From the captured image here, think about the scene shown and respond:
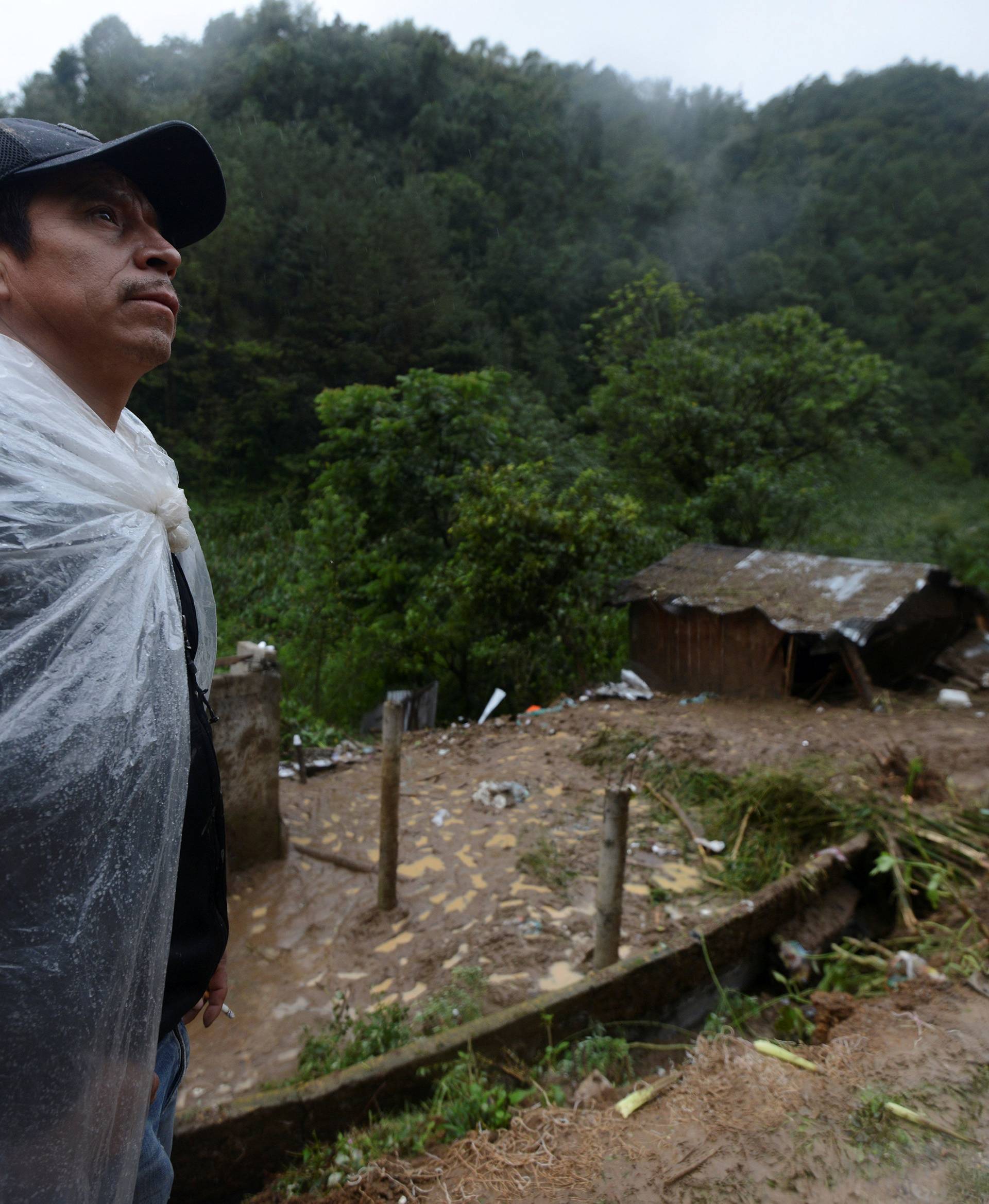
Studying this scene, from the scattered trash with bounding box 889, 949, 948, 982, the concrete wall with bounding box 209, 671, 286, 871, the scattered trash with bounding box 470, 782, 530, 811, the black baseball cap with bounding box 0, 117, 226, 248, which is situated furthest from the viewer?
the scattered trash with bounding box 470, 782, 530, 811

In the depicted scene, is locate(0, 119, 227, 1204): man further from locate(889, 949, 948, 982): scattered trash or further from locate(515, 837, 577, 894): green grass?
locate(889, 949, 948, 982): scattered trash

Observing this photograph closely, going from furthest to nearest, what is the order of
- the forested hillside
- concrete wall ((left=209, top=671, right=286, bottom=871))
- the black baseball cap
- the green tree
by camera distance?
the green tree → the forested hillside → concrete wall ((left=209, top=671, right=286, bottom=871)) → the black baseball cap

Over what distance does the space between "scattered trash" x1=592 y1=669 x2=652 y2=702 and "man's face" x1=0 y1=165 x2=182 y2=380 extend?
7.67 m

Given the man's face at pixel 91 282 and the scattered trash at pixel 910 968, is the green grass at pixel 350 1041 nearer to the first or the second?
the scattered trash at pixel 910 968

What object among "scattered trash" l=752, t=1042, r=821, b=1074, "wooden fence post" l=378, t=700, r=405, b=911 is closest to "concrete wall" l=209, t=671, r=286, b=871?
"wooden fence post" l=378, t=700, r=405, b=911

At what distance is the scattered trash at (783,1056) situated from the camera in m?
2.65

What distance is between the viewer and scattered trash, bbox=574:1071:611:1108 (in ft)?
8.69

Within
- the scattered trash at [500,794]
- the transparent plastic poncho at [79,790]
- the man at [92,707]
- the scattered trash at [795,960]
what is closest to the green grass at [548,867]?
the scattered trash at [500,794]

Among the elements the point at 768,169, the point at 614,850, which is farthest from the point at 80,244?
the point at 768,169

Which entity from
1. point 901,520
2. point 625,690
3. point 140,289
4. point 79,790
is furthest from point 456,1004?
point 901,520

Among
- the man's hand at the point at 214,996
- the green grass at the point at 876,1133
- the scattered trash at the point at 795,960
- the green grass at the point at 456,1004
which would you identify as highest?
the man's hand at the point at 214,996

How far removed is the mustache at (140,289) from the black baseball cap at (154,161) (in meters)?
0.17

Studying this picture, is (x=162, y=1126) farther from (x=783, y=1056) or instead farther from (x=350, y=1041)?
(x=783, y=1056)

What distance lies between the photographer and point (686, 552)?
10.2 metres
